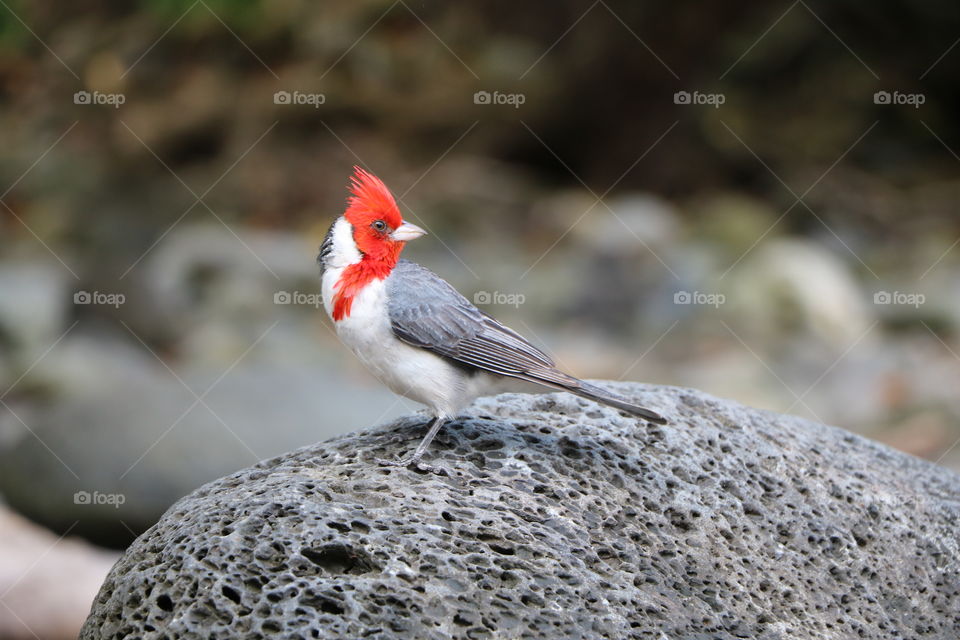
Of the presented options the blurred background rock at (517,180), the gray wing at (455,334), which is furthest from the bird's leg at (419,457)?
the blurred background rock at (517,180)

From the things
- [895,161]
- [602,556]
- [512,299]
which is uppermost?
[895,161]

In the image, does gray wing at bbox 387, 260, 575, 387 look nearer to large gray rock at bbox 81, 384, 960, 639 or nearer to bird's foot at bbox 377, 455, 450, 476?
large gray rock at bbox 81, 384, 960, 639

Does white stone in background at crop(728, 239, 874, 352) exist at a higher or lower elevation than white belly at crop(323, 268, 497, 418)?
higher

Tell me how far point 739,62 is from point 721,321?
14.7 feet

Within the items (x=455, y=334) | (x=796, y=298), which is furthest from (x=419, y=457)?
(x=796, y=298)

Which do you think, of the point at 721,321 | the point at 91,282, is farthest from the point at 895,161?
the point at 91,282

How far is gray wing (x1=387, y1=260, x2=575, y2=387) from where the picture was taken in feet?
14.3

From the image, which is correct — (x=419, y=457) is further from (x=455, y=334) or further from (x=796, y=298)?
(x=796, y=298)

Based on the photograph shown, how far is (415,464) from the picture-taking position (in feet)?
13.4

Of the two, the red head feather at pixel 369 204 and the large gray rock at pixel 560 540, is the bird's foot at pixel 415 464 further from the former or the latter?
the red head feather at pixel 369 204

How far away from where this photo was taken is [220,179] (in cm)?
1380

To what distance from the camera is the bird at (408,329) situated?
14.3ft

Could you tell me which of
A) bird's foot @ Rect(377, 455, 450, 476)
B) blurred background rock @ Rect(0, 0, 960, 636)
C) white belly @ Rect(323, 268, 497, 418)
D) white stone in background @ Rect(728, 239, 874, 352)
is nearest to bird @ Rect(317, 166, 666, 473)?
white belly @ Rect(323, 268, 497, 418)

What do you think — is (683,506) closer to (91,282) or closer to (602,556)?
(602,556)
